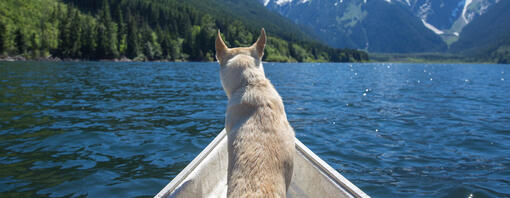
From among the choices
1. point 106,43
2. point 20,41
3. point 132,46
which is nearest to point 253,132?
point 20,41

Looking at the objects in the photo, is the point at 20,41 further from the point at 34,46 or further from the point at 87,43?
the point at 87,43

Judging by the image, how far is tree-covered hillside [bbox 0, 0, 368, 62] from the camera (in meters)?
84.1

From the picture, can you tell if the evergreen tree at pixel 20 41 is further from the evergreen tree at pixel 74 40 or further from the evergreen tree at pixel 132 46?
the evergreen tree at pixel 132 46

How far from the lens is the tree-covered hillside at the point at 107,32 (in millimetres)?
84062

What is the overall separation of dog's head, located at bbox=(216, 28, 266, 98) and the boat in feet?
4.63

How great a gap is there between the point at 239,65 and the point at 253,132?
125 centimetres

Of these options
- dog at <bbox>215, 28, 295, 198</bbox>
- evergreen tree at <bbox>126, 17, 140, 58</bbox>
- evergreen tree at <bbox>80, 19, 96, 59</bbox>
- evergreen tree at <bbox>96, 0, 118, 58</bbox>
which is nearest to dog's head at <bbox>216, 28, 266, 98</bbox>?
dog at <bbox>215, 28, 295, 198</bbox>

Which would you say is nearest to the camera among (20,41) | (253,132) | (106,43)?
(253,132)

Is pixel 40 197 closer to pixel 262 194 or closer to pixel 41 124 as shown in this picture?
pixel 262 194

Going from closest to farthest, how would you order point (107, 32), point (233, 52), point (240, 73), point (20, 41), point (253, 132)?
point (253, 132), point (240, 73), point (233, 52), point (20, 41), point (107, 32)

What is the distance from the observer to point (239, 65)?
4250mm

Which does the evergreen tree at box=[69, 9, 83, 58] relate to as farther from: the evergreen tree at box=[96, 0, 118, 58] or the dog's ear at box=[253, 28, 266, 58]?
the dog's ear at box=[253, 28, 266, 58]

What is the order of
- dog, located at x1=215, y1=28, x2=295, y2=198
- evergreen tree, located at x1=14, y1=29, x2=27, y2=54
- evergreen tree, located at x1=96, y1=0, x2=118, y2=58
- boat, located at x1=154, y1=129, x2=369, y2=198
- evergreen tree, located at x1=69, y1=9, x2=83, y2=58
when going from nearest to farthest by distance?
dog, located at x1=215, y1=28, x2=295, y2=198 → boat, located at x1=154, y1=129, x2=369, y2=198 → evergreen tree, located at x1=14, y1=29, x2=27, y2=54 → evergreen tree, located at x1=69, y1=9, x2=83, y2=58 → evergreen tree, located at x1=96, y1=0, x2=118, y2=58

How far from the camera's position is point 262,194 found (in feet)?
8.88
